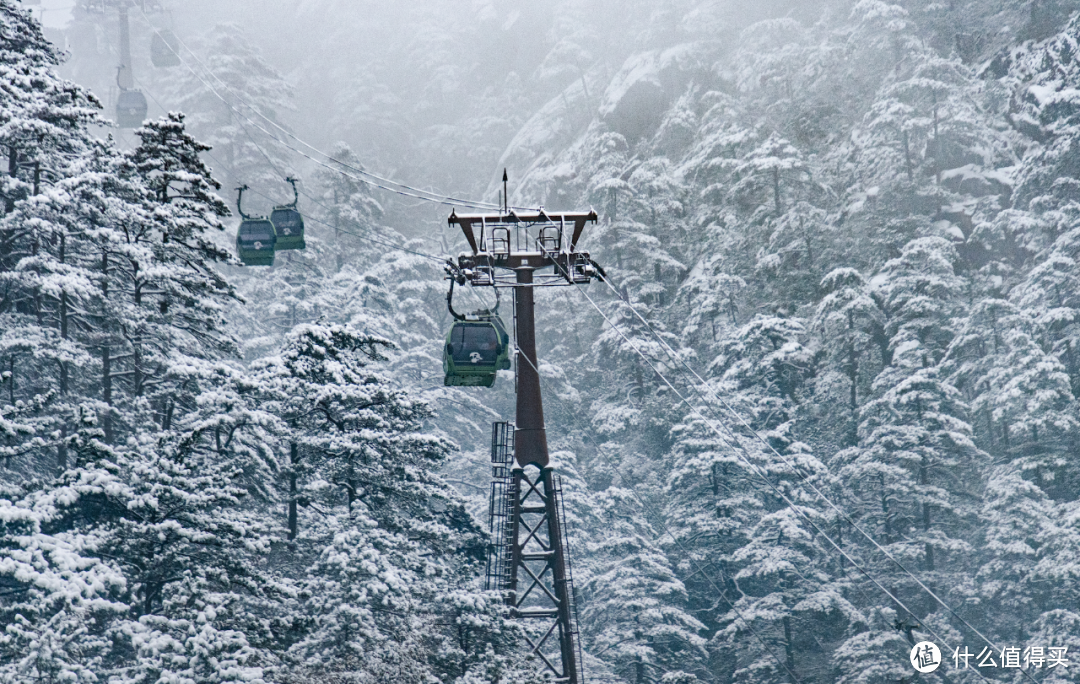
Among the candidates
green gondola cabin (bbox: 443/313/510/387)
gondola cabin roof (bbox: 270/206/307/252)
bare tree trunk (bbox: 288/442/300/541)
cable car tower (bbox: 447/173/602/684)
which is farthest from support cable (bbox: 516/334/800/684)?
gondola cabin roof (bbox: 270/206/307/252)

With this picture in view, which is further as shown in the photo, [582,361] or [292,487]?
[582,361]

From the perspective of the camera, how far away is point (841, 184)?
4916 cm

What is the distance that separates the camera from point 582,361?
1966 inches

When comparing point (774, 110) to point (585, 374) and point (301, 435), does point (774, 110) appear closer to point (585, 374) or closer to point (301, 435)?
point (585, 374)

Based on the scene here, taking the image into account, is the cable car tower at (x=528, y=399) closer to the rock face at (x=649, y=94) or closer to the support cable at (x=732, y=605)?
the support cable at (x=732, y=605)

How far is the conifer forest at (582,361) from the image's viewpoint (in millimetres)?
19703

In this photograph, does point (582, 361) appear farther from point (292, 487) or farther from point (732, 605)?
point (292, 487)

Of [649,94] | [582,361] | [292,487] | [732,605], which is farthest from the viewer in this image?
[649,94]

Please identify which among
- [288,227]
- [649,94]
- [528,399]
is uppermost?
[649,94]

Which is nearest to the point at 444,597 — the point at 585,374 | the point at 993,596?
the point at 993,596

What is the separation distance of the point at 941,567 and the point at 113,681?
29.1 metres

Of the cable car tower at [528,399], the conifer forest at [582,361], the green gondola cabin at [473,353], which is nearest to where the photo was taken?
the conifer forest at [582,361]

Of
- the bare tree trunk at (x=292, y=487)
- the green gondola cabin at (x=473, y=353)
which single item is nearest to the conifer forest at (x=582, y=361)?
the green gondola cabin at (x=473, y=353)

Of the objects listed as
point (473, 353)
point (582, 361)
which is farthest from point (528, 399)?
point (582, 361)
